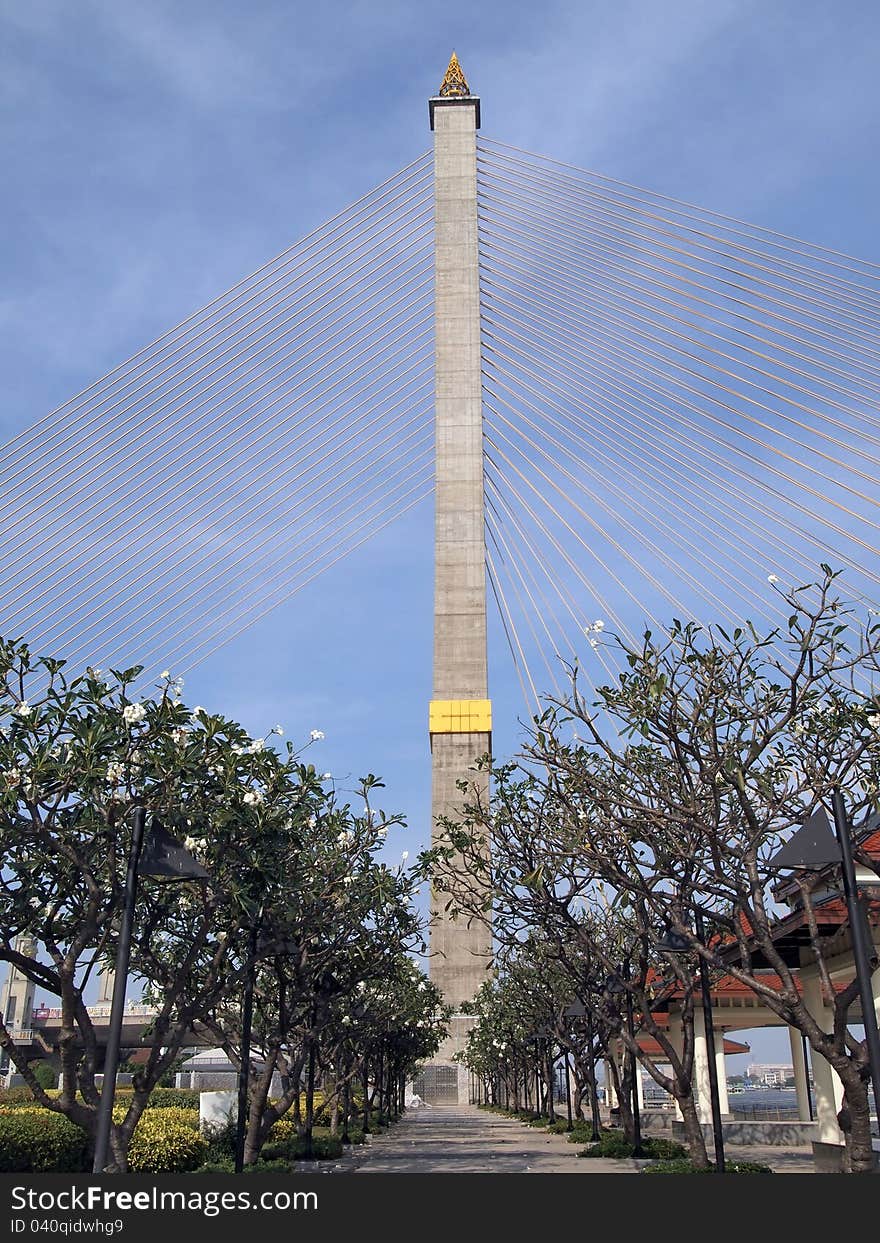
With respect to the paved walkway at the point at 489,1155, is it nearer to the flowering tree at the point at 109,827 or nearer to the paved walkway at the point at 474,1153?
the paved walkway at the point at 474,1153

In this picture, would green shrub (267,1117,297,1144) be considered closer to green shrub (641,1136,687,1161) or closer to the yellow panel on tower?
green shrub (641,1136,687,1161)

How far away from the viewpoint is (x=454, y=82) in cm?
4156

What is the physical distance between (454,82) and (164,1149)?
37898mm

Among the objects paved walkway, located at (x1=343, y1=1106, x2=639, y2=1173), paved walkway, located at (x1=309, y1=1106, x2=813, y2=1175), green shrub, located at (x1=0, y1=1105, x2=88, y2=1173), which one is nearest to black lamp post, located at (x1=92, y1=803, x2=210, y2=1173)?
green shrub, located at (x1=0, y1=1105, x2=88, y2=1173)

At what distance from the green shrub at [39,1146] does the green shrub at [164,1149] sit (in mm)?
1153

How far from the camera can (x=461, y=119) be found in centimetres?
4053

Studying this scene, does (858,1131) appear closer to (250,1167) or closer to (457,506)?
(250,1167)

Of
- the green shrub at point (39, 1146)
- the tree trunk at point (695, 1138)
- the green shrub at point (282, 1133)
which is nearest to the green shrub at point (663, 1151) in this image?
the tree trunk at point (695, 1138)

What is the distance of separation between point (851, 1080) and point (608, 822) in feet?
16.0

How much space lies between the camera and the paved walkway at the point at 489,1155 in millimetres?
21797

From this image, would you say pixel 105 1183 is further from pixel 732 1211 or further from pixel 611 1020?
pixel 611 1020

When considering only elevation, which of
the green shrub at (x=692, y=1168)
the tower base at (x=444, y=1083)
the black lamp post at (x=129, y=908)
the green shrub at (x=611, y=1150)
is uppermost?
the black lamp post at (x=129, y=908)

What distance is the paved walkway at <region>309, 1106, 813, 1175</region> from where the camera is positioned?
71.5 ft
